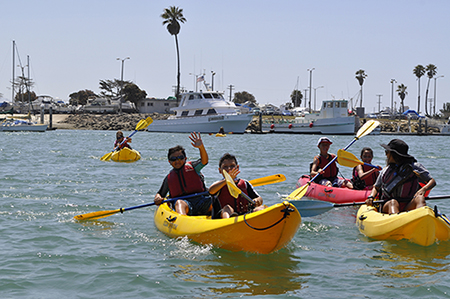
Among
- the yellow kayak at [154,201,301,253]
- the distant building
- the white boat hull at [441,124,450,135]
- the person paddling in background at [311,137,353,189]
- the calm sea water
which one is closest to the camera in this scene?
the calm sea water

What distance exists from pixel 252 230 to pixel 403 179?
2524mm

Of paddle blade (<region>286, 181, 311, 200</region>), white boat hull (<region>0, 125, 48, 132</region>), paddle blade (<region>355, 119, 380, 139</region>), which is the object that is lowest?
paddle blade (<region>286, 181, 311, 200</region>)

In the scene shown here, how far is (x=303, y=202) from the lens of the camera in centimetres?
840

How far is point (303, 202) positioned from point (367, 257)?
208 cm

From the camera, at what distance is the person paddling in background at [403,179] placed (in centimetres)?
686

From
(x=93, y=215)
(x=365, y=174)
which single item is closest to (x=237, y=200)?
(x=93, y=215)

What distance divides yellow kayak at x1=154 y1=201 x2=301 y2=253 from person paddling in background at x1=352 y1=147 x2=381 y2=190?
433cm

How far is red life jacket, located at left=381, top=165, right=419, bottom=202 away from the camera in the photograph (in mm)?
6906

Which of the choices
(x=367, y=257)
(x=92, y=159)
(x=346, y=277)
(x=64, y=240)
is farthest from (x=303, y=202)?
(x=92, y=159)

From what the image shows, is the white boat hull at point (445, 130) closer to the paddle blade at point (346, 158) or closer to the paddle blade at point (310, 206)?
the paddle blade at point (346, 158)

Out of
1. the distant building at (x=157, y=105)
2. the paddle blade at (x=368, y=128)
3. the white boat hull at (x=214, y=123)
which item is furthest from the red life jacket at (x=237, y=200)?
the distant building at (x=157, y=105)

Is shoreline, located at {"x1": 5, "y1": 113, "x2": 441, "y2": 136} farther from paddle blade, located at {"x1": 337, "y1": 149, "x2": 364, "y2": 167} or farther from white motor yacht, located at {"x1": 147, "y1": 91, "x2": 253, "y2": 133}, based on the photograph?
paddle blade, located at {"x1": 337, "y1": 149, "x2": 364, "y2": 167}

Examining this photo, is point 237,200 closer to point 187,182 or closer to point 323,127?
point 187,182

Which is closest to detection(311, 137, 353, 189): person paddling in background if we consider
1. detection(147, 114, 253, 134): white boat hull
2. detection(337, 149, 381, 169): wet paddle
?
detection(337, 149, 381, 169): wet paddle
